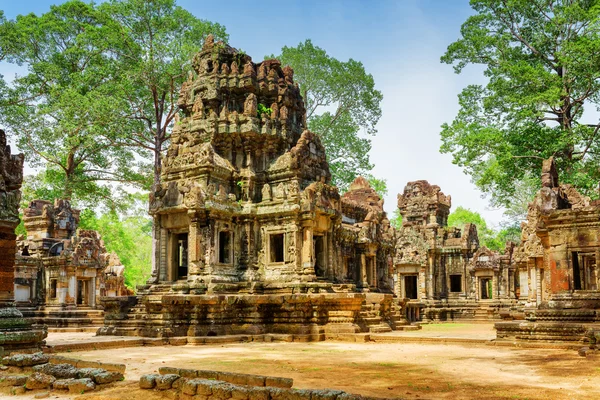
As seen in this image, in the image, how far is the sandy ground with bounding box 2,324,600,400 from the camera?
7027 millimetres

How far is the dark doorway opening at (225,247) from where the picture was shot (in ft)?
58.9

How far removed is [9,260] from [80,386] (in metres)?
4.24

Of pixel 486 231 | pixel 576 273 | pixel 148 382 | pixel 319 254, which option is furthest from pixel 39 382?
pixel 486 231

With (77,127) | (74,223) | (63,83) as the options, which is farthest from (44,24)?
(74,223)

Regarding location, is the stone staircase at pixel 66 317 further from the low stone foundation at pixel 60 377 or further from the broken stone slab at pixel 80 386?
the broken stone slab at pixel 80 386

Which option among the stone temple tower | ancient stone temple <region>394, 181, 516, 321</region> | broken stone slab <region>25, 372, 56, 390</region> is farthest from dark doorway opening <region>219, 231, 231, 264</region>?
ancient stone temple <region>394, 181, 516, 321</region>

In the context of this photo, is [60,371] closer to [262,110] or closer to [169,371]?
[169,371]

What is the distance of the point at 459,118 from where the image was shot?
2469 cm

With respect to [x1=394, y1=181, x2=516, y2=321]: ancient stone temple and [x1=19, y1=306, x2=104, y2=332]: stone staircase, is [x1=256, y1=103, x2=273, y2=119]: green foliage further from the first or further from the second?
[x1=394, y1=181, x2=516, y2=321]: ancient stone temple

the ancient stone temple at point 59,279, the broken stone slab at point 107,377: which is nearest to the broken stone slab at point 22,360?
the broken stone slab at point 107,377

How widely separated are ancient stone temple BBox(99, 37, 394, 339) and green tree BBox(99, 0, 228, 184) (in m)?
8.11

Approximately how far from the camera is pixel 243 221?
18469 mm

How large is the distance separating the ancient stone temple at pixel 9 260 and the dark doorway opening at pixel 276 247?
27.1 ft

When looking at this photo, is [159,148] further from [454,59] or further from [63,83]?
[454,59]
